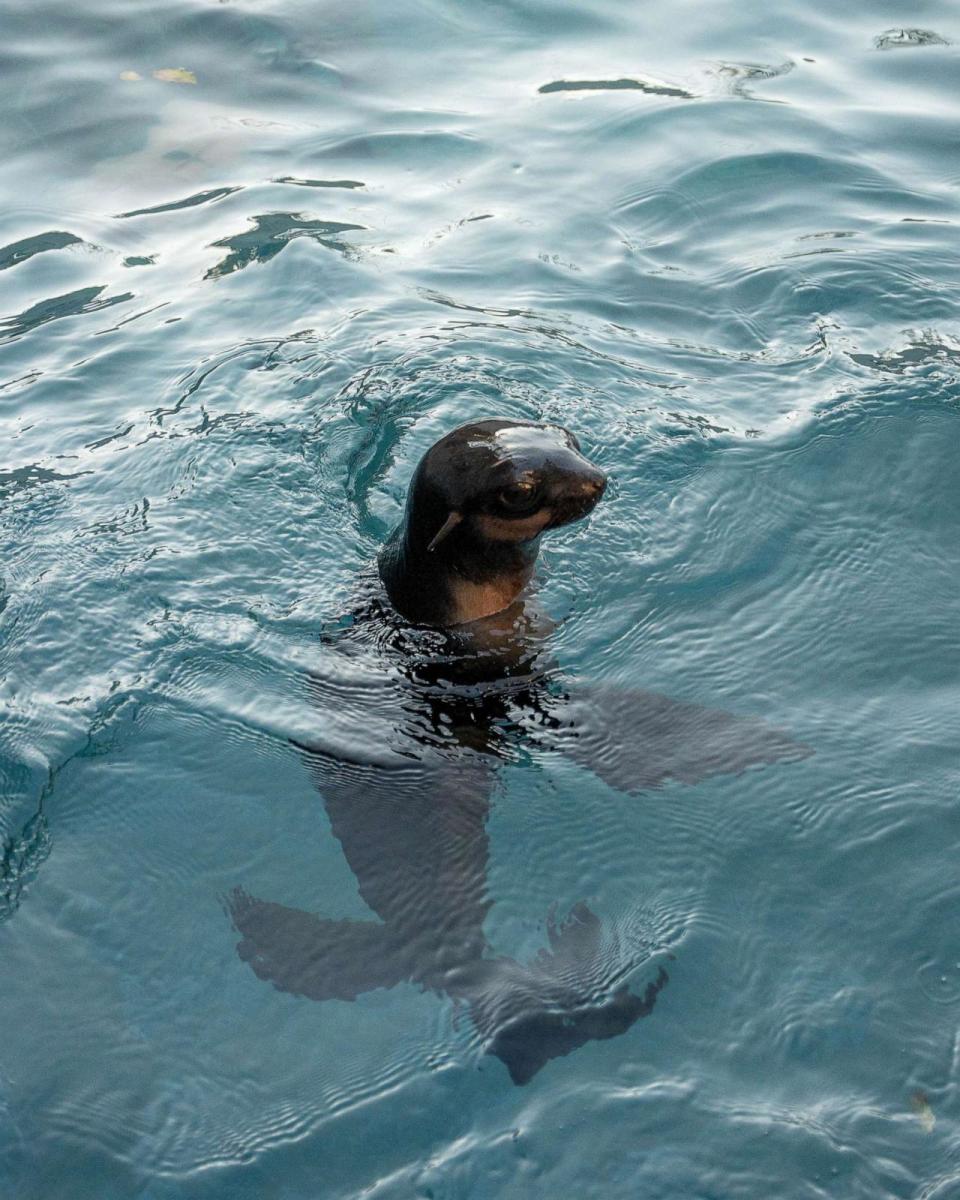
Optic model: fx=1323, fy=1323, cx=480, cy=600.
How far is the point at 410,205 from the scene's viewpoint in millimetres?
9625

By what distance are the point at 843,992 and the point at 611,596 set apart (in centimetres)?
221

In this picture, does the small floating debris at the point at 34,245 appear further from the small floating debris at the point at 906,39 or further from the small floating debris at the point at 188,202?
the small floating debris at the point at 906,39

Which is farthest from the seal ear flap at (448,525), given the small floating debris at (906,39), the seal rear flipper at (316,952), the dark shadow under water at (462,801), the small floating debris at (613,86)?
the small floating debris at (906,39)

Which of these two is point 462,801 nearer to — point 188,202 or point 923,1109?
point 923,1109

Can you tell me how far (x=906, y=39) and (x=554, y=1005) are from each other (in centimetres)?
1060

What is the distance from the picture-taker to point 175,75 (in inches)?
459

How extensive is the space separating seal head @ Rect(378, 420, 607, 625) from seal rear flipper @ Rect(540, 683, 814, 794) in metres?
→ 0.60

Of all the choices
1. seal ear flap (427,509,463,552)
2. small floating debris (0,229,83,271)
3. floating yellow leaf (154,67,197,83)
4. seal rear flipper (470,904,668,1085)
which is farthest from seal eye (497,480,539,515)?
floating yellow leaf (154,67,197,83)

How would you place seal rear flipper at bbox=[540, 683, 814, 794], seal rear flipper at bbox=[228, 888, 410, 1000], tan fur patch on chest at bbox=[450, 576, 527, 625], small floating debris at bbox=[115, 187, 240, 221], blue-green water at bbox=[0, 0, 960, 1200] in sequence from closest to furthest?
blue-green water at bbox=[0, 0, 960, 1200]
seal rear flipper at bbox=[228, 888, 410, 1000]
seal rear flipper at bbox=[540, 683, 814, 794]
tan fur patch on chest at bbox=[450, 576, 527, 625]
small floating debris at bbox=[115, 187, 240, 221]

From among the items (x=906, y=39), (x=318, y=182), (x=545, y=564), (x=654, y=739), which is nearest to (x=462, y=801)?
(x=654, y=739)

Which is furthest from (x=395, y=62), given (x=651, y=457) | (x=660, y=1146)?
(x=660, y=1146)

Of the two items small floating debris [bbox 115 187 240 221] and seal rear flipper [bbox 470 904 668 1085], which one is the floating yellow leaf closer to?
small floating debris [bbox 115 187 240 221]

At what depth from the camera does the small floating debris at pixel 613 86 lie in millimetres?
10898

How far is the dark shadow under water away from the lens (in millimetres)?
4098
